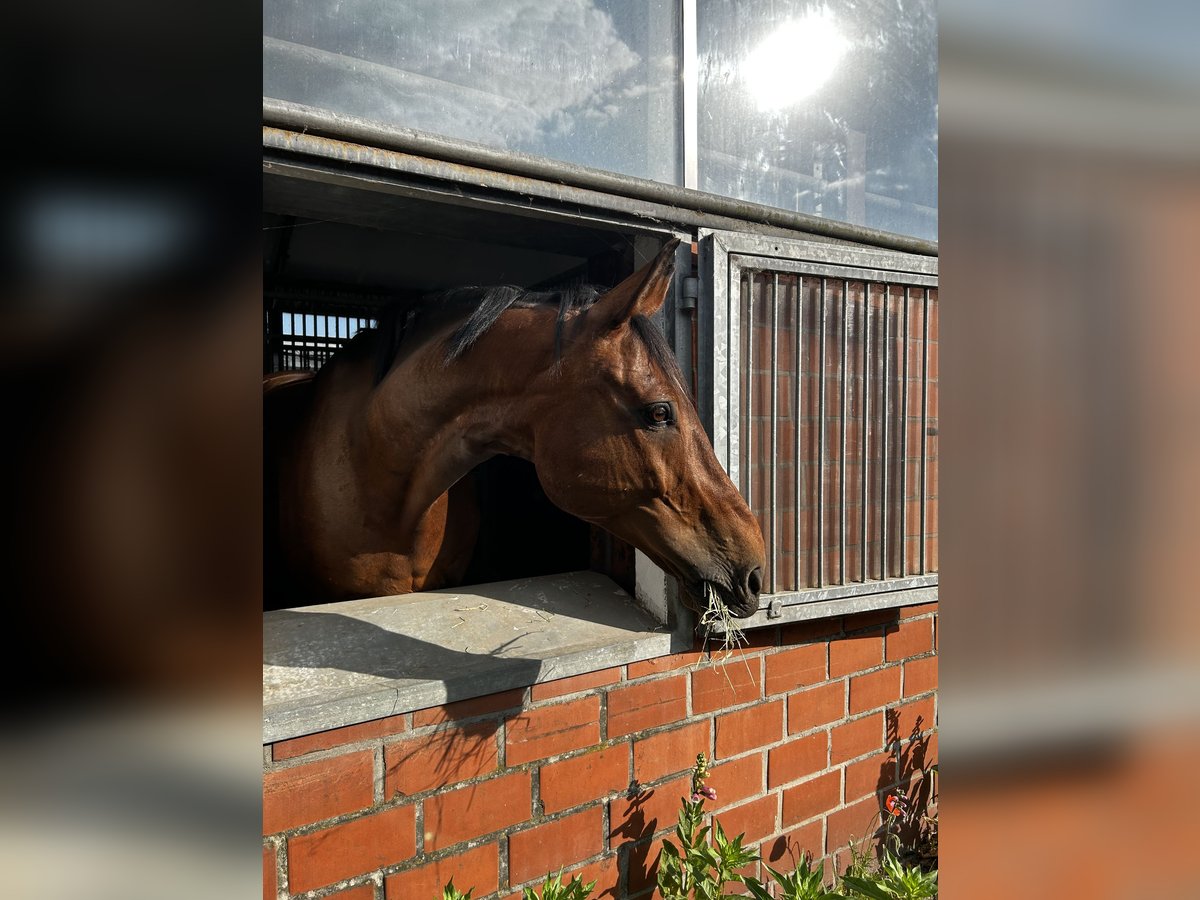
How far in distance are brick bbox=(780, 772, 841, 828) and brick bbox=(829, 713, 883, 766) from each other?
67 mm

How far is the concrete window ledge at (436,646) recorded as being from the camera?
1.35 m

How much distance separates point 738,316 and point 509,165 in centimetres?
69

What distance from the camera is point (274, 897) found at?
4.18 feet

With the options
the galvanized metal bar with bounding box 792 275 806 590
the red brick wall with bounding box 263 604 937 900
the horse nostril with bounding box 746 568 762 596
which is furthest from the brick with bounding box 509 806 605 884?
the galvanized metal bar with bounding box 792 275 806 590

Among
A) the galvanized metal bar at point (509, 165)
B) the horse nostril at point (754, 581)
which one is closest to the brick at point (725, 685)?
the horse nostril at point (754, 581)

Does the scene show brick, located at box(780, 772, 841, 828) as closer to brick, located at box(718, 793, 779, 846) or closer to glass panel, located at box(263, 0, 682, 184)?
brick, located at box(718, 793, 779, 846)

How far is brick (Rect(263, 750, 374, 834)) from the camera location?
127 cm

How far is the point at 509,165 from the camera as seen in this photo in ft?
4.89

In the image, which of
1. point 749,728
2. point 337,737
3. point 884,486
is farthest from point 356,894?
point 884,486

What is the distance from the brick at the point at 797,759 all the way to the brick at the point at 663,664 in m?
0.44

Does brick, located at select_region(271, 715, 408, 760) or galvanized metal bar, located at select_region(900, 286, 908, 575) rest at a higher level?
galvanized metal bar, located at select_region(900, 286, 908, 575)
